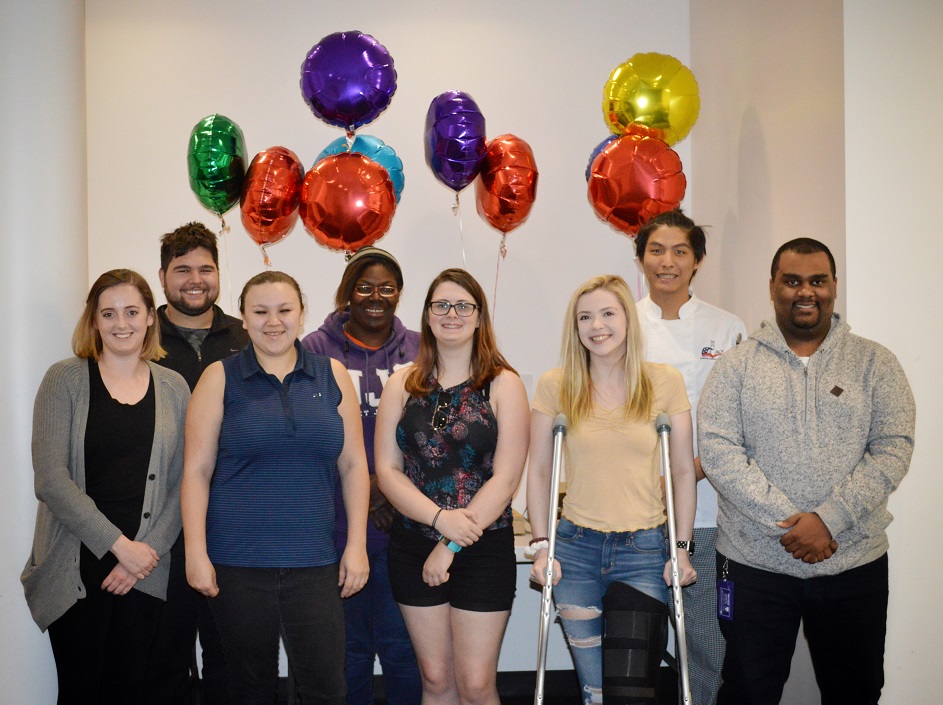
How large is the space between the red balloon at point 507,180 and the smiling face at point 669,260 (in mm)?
647

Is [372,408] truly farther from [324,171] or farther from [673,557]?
[673,557]

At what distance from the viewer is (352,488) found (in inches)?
112

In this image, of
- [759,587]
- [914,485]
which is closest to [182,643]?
[759,587]

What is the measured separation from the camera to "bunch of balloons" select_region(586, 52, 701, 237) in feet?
11.6

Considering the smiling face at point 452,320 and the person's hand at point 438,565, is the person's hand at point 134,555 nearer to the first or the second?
the person's hand at point 438,565

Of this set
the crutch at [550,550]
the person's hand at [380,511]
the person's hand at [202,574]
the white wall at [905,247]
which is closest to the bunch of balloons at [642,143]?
the white wall at [905,247]

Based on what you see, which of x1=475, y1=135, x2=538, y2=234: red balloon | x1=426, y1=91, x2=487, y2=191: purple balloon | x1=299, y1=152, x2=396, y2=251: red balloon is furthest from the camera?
x1=475, y1=135, x2=538, y2=234: red balloon

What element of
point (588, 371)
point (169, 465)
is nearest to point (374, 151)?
point (588, 371)

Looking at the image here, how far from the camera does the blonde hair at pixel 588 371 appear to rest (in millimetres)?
2760

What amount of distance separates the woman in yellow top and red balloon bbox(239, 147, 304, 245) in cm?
151

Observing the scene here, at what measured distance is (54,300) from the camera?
10.4ft

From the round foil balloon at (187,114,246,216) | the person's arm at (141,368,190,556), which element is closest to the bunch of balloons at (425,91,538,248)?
the round foil balloon at (187,114,246,216)

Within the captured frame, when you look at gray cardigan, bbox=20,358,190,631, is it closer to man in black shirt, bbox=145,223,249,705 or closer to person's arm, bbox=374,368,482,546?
man in black shirt, bbox=145,223,249,705

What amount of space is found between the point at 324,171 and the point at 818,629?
8.47ft
